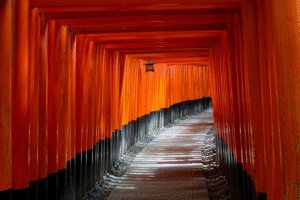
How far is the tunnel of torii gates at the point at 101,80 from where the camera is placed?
3902mm

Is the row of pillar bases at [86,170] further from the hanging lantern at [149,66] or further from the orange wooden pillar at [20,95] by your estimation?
the hanging lantern at [149,66]

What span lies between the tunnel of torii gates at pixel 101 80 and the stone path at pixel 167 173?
2.90 feet

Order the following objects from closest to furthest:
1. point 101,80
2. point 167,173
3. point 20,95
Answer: point 20,95, point 101,80, point 167,173

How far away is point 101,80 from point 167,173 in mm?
3151

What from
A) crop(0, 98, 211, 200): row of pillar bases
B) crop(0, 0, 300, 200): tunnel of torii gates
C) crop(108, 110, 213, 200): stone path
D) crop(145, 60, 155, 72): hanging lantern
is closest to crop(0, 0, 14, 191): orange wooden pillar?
crop(0, 0, 300, 200): tunnel of torii gates

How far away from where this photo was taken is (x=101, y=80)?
11.5 meters

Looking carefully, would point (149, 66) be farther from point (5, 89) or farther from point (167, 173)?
point (5, 89)

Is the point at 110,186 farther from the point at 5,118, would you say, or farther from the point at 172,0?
the point at 5,118

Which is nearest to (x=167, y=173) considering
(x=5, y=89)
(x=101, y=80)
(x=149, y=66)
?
(x=101, y=80)

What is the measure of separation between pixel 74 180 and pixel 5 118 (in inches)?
159

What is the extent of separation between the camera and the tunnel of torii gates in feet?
12.8

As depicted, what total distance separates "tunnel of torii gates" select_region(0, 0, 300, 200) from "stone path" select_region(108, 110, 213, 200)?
2.90 ft

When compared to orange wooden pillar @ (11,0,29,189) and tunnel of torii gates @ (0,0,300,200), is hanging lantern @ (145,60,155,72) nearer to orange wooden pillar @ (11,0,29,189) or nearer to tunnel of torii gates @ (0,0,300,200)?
tunnel of torii gates @ (0,0,300,200)

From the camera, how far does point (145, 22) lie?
8.82 m
